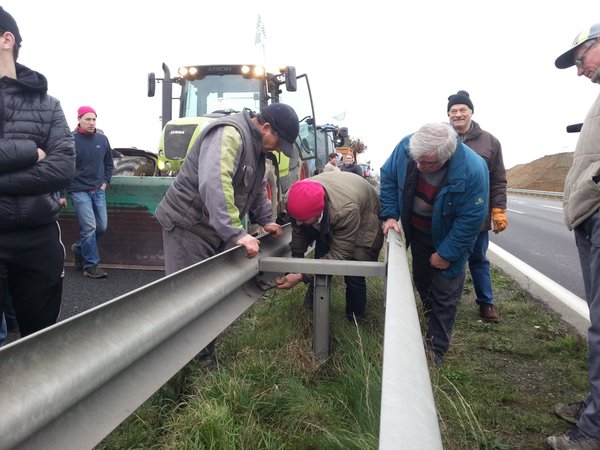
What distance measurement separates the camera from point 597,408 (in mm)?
2385

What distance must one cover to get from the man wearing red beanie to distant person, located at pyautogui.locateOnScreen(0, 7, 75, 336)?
1.35 meters

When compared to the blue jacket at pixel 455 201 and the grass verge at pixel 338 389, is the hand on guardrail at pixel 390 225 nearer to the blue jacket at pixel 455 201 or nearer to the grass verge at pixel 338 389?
the blue jacket at pixel 455 201

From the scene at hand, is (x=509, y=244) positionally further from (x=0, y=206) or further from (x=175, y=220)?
(x=0, y=206)

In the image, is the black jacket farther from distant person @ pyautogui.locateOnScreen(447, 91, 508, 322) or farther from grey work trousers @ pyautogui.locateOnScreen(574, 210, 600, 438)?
distant person @ pyautogui.locateOnScreen(447, 91, 508, 322)

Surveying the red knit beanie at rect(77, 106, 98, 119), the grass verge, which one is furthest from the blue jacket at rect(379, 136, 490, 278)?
the red knit beanie at rect(77, 106, 98, 119)

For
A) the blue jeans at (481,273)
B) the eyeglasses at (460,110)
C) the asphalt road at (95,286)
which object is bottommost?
the asphalt road at (95,286)

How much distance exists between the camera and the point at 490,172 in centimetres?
465

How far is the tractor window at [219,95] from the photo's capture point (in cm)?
786

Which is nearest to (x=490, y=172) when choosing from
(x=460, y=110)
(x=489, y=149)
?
(x=489, y=149)

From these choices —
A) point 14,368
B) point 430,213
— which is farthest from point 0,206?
point 430,213

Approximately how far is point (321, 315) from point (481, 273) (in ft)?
7.07

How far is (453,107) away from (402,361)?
3858mm

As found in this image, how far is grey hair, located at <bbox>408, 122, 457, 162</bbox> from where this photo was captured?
10.5 feet

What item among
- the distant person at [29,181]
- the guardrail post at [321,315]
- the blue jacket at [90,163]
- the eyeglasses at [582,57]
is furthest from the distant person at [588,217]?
the blue jacket at [90,163]
